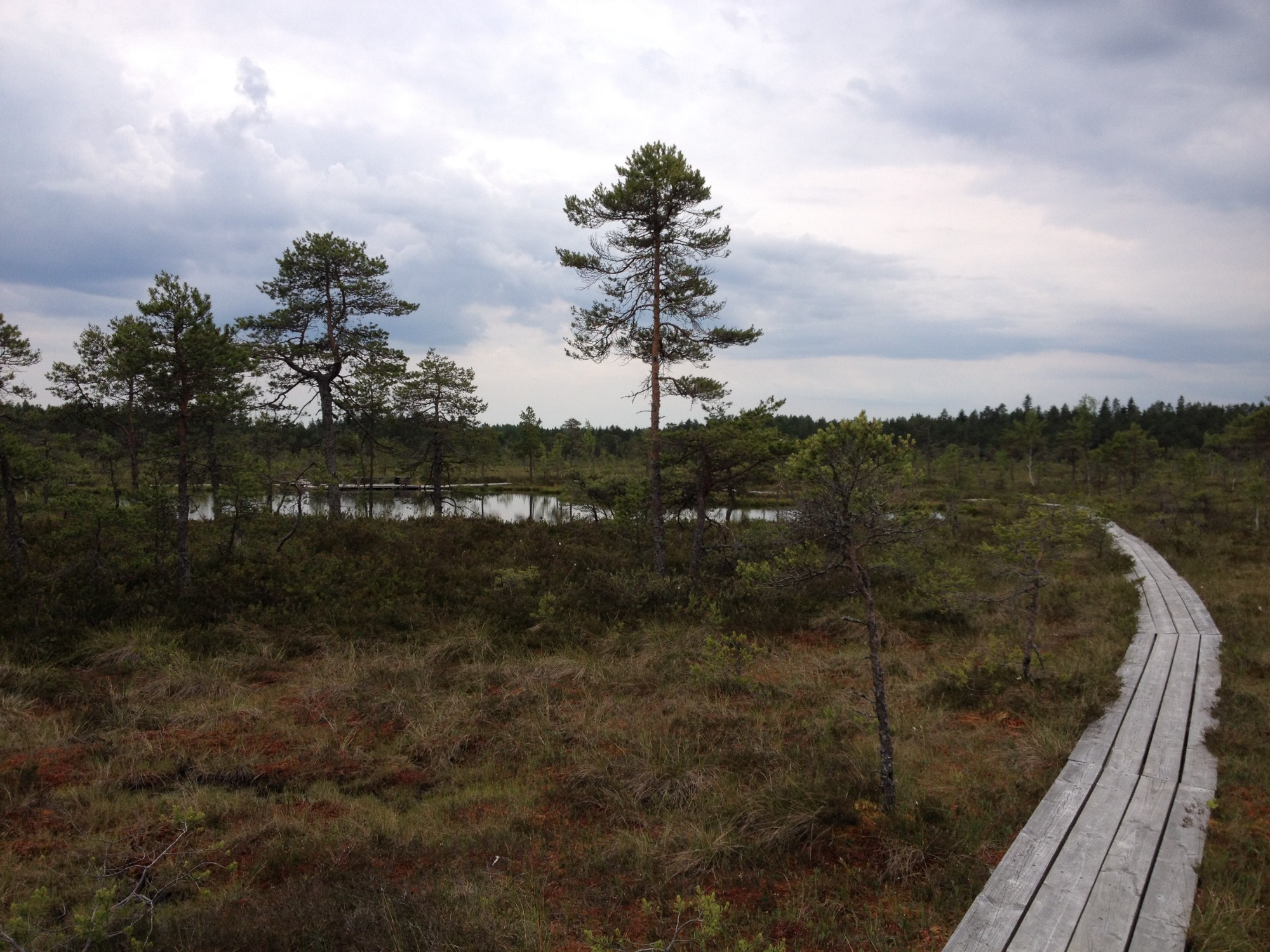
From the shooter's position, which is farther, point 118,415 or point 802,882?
point 118,415

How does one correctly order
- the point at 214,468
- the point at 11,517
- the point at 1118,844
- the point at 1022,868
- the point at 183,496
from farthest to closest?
the point at 214,468 < the point at 183,496 < the point at 11,517 < the point at 1118,844 < the point at 1022,868

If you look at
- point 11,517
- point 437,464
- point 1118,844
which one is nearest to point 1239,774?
point 1118,844

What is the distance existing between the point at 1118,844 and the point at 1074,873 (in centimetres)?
82

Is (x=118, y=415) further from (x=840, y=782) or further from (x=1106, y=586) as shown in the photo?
(x=1106, y=586)

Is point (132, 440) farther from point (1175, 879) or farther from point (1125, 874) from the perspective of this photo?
point (1175, 879)

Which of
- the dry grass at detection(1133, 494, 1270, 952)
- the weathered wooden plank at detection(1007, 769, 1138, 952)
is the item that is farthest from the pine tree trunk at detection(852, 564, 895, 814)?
the dry grass at detection(1133, 494, 1270, 952)

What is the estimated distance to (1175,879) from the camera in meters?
5.34

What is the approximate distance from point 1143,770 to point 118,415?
27873 millimetres

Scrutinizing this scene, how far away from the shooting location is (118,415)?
21.0m

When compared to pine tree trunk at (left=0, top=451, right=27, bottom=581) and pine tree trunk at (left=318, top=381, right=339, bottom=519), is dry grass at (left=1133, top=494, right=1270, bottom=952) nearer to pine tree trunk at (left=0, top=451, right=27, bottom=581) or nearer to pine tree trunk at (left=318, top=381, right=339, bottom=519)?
pine tree trunk at (left=0, top=451, right=27, bottom=581)

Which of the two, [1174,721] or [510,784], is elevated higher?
[1174,721]

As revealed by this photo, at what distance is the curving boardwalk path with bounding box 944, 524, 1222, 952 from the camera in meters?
4.74

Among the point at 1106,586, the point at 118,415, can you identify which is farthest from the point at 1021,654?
the point at 118,415

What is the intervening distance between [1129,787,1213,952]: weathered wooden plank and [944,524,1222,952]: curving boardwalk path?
0.03ft
